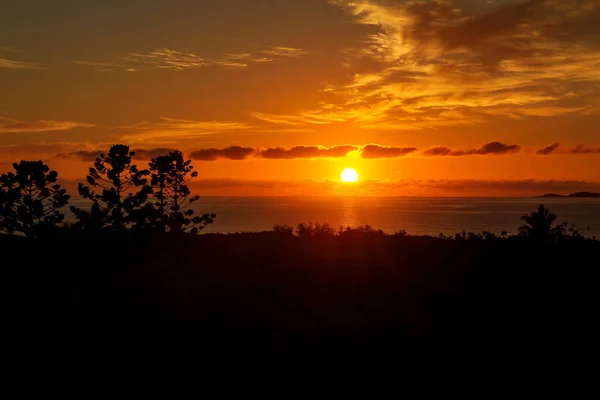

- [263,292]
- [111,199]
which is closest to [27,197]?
[111,199]

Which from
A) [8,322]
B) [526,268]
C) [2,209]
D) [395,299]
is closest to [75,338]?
[8,322]

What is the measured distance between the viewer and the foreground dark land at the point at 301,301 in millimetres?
13133

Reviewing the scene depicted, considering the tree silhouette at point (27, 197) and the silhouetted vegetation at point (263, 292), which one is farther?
the tree silhouette at point (27, 197)

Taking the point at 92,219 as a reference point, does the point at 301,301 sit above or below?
below

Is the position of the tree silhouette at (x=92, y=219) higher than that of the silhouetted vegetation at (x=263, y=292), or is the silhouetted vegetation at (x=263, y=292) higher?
the tree silhouette at (x=92, y=219)

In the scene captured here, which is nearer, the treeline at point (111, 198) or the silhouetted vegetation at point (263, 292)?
the silhouetted vegetation at point (263, 292)

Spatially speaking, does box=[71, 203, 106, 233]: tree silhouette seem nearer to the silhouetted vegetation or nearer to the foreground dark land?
the silhouetted vegetation

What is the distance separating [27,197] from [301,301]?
79.0 ft

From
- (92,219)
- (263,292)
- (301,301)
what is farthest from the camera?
(92,219)

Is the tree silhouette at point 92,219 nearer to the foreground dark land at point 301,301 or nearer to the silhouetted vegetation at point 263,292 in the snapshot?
the silhouetted vegetation at point 263,292

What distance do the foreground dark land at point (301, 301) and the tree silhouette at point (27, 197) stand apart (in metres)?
5.55

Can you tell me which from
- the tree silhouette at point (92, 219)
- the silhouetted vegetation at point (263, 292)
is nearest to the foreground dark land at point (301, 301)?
the silhouetted vegetation at point (263, 292)

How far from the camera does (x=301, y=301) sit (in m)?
16.9

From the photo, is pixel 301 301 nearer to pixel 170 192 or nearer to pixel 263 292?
pixel 263 292
